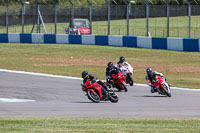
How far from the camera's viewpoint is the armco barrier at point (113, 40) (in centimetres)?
3197

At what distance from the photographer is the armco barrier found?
3197 centimetres

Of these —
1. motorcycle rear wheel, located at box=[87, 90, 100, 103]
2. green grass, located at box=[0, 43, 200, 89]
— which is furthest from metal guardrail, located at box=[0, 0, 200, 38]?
motorcycle rear wheel, located at box=[87, 90, 100, 103]

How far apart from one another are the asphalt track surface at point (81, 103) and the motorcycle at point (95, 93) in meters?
0.15

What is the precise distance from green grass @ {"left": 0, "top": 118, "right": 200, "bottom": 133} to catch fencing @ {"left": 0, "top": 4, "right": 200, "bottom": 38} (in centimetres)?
2070

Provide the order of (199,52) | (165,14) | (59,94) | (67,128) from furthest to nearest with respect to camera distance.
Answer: (165,14) < (199,52) < (59,94) < (67,128)

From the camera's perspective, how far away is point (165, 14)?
34250 mm

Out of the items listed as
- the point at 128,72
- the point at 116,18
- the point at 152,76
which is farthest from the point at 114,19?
the point at 152,76

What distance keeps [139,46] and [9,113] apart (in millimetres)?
23756

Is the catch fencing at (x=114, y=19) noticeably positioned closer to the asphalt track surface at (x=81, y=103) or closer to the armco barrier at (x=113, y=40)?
the armco barrier at (x=113, y=40)

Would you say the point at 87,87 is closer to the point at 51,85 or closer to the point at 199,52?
the point at 51,85

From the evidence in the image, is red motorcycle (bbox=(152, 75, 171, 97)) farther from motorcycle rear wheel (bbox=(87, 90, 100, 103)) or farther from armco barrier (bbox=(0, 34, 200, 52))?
armco barrier (bbox=(0, 34, 200, 52))

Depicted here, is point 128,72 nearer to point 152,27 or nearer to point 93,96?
point 93,96

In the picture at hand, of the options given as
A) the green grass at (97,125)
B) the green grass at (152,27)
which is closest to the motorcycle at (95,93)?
the green grass at (97,125)

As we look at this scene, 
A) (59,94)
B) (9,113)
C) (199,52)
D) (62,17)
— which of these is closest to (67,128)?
(9,113)
